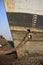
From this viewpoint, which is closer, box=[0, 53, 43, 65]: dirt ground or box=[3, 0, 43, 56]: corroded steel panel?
box=[3, 0, 43, 56]: corroded steel panel

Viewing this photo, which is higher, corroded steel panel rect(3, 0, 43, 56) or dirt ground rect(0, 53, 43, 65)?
corroded steel panel rect(3, 0, 43, 56)

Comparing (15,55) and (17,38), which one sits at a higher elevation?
(17,38)

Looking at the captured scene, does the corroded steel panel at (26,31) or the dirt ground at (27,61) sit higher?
the corroded steel panel at (26,31)

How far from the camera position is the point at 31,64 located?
100 centimetres

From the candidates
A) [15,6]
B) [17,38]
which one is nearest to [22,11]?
[15,6]

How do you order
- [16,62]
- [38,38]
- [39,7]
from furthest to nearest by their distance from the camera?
[16,62], [38,38], [39,7]

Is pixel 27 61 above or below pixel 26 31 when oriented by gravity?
below

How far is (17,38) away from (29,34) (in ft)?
0.22

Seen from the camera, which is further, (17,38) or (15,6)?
(17,38)

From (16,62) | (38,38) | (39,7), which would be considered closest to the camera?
(39,7)

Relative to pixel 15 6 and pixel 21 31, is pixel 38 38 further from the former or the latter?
pixel 15 6

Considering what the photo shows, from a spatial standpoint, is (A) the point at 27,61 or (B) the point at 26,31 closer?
(B) the point at 26,31

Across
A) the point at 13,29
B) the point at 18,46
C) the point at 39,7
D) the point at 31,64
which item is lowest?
the point at 31,64

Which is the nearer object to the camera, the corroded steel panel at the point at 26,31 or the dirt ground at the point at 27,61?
the corroded steel panel at the point at 26,31
